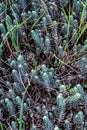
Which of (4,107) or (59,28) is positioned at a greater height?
(59,28)

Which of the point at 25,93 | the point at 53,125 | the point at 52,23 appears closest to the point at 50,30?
the point at 52,23

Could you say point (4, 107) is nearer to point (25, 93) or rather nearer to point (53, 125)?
point (25, 93)

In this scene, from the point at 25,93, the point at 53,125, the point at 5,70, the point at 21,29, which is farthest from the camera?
the point at 21,29

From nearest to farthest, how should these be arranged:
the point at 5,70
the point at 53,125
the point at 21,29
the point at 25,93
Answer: the point at 53,125 → the point at 25,93 → the point at 5,70 → the point at 21,29

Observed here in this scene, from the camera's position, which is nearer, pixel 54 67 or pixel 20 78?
pixel 20 78

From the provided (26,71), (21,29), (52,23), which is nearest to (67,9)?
(52,23)

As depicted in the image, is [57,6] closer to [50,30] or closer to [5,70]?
[50,30]

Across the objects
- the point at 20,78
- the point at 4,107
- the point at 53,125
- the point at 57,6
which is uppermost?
the point at 57,6
